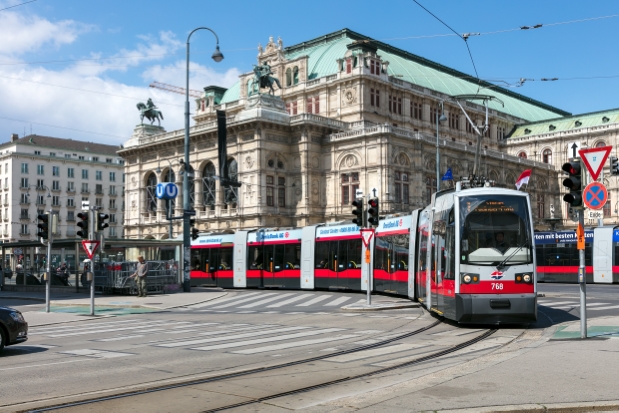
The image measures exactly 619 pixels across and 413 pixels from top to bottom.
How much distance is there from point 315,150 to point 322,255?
36.8 m

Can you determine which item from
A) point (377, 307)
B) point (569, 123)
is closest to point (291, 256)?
point (377, 307)

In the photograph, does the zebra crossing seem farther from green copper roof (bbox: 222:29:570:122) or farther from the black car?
green copper roof (bbox: 222:29:570:122)

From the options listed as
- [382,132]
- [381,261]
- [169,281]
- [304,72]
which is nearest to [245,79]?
[304,72]

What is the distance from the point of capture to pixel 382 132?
65125 millimetres

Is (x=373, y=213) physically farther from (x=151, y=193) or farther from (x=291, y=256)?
(x=151, y=193)

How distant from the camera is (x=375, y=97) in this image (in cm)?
7600

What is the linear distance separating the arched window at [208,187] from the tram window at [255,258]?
36.4 meters

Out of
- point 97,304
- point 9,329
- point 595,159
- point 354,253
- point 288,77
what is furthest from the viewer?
point 288,77

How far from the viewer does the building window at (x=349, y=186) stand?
67625 mm

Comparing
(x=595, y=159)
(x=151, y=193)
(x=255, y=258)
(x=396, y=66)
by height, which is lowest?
(x=255, y=258)

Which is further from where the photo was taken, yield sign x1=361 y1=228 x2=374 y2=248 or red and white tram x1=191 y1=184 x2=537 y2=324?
yield sign x1=361 y1=228 x2=374 y2=248

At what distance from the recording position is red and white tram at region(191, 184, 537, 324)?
16.1m

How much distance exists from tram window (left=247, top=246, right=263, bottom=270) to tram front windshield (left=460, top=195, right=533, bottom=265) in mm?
23145

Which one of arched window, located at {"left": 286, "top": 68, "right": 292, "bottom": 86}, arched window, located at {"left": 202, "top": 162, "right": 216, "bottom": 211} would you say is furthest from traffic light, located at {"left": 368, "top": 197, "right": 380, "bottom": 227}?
arched window, located at {"left": 286, "top": 68, "right": 292, "bottom": 86}
